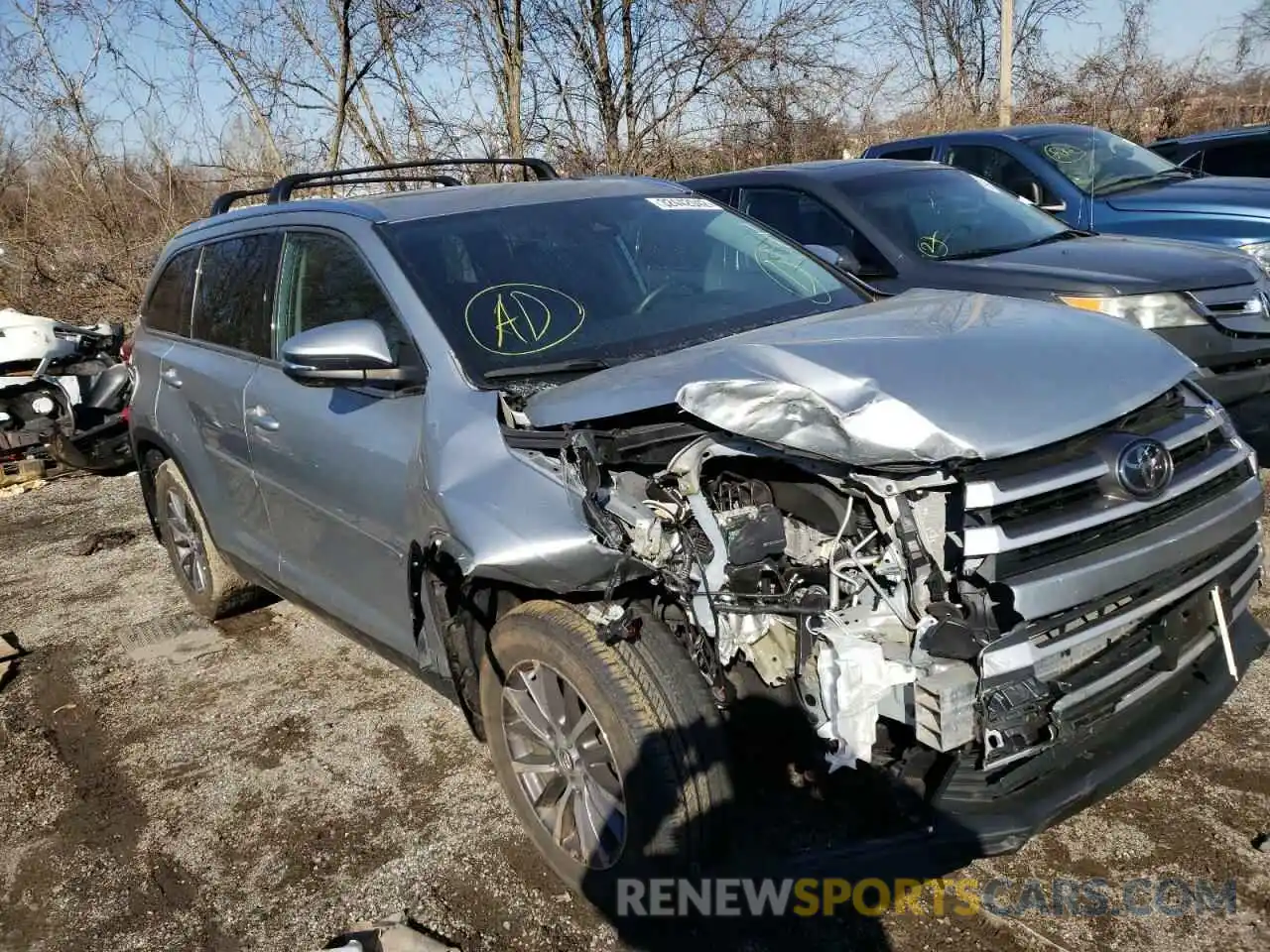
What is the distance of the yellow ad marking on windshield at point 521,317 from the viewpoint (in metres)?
3.06

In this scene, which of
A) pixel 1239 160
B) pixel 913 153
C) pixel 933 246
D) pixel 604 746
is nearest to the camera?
pixel 604 746

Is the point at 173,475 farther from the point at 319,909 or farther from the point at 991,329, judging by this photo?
the point at 991,329

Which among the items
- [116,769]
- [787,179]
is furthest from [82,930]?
[787,179]

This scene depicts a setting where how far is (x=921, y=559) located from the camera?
2154mm

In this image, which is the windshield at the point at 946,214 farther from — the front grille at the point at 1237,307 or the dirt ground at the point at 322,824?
the dirt ground at the point at 322,824

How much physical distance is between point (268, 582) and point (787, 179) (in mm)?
4111

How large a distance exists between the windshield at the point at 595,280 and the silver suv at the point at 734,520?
0.5 inches

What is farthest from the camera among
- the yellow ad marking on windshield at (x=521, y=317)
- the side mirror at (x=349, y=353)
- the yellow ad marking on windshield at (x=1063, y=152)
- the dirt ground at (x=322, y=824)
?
the yellow ad marking on windshield at (x=1063, y=152)

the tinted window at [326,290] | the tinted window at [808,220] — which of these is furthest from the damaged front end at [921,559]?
the tinted window at [808,220]

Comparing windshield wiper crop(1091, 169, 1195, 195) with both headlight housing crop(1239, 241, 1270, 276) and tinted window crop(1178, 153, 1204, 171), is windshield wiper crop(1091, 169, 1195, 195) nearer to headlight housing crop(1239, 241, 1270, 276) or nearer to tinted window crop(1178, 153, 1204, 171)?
headlight housing crop(1239, 241, 1270, 276)

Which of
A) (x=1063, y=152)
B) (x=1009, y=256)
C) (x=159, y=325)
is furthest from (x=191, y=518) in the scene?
(x=1063, y=152)

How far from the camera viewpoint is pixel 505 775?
9.73 ft

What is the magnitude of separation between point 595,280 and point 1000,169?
18.4 feet

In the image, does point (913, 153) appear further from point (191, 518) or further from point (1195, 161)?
point (191, 518)
